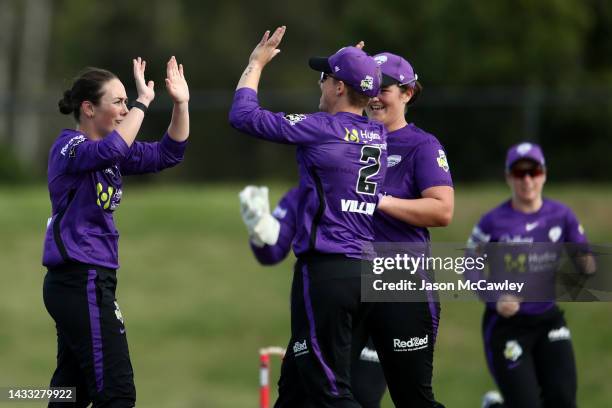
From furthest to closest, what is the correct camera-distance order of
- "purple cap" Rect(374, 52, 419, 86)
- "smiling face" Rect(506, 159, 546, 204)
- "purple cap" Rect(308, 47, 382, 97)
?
"smiling face" Rect(506, 159, 546, 204) < "purple cap" Rect(374, 52, 419, 86) < "purple cap" Rect(308, 47, 382, 97)

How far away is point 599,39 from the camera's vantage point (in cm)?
2448

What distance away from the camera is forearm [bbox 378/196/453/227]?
5938mm

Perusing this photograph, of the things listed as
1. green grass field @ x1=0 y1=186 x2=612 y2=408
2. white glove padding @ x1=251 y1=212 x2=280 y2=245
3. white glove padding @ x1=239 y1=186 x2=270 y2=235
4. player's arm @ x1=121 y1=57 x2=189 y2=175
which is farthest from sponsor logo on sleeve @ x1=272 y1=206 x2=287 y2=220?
green grass field @ x1=0 y1=186 x2=612 y2=408

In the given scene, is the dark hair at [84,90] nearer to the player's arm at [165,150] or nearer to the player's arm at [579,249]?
the player's arm at [165,150]

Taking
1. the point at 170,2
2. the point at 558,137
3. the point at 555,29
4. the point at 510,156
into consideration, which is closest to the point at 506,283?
the point at 510,156

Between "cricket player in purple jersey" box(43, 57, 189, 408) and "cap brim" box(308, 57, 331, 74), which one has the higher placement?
"cap brim" box(308, 57, 331, 74)

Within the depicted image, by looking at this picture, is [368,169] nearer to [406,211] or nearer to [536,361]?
[406,211]

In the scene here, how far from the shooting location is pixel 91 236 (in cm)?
579

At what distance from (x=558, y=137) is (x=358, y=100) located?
16.0 meters

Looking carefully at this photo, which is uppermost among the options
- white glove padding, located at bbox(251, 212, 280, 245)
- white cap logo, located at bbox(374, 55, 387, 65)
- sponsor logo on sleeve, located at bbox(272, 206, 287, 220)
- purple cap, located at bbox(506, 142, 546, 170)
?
white cap logo, located at bbox(374, 55, 387, 65)

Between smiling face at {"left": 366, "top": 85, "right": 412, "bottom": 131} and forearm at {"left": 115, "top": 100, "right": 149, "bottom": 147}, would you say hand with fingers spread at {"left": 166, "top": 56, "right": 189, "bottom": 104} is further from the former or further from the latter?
smiling face at {"left": 366, "top": 85, "right": 412, "bottom": 131}

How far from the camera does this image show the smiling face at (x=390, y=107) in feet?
20.9

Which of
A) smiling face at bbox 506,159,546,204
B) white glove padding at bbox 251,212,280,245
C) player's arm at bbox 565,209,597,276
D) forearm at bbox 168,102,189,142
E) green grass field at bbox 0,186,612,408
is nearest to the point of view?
white glove padding at bbox 251,212,280,245

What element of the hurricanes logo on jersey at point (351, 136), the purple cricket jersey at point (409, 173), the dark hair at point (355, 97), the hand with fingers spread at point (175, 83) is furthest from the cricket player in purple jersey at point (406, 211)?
the hand with fingers spread at point (175, 83)
